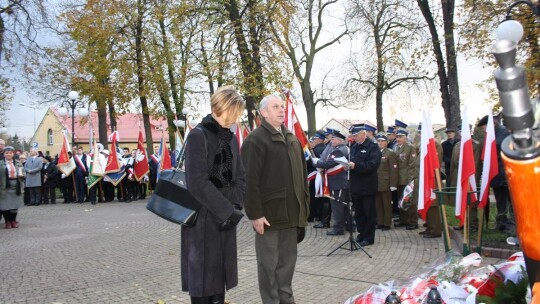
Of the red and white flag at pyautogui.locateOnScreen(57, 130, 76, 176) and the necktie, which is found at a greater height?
the red and white flag at pyautogui.locateOnScreen(57, 130, 76, 176)

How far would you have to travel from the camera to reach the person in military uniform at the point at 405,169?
31.4ft

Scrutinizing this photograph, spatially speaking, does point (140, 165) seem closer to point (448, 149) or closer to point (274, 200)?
point (448, 149)

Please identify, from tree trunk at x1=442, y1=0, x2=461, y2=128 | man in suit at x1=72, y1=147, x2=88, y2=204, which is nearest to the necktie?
man in suit at x1=72, y1=147, x2=88, y2=204

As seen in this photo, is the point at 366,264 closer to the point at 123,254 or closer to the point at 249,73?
the point at 123,254

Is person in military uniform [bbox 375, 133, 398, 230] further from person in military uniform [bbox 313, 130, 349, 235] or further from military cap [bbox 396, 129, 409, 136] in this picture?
person in military uniform [bbox 313, 130, 349, 235]

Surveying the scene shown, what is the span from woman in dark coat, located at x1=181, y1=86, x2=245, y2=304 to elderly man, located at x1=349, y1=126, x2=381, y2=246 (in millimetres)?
4557

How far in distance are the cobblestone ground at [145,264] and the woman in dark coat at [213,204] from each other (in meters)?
1.88

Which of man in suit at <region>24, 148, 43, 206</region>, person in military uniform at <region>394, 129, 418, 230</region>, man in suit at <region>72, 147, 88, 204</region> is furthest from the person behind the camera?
Result: man in suit at <region>72, 147, 88, 204</region>

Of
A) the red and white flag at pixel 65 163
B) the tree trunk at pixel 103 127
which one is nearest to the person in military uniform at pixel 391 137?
the red and white flag at pixel 65 163

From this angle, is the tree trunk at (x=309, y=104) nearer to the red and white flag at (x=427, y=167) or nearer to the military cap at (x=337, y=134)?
the military cap at (x=337, y=134)

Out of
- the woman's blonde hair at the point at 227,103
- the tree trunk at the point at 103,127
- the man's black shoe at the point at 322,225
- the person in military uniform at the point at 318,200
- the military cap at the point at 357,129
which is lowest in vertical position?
the man's black shoe at the point at 322,225

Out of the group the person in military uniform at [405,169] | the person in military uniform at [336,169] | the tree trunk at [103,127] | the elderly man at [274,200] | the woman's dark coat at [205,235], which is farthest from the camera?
the tree trunk at [103,127]

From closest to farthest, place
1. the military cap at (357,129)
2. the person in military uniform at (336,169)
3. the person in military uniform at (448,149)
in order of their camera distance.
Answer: the military cap at (357,129) → the person in military uniform at (336,169) → the person in military uniform at (448,149)

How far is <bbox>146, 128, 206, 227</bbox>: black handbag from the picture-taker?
337 cm
